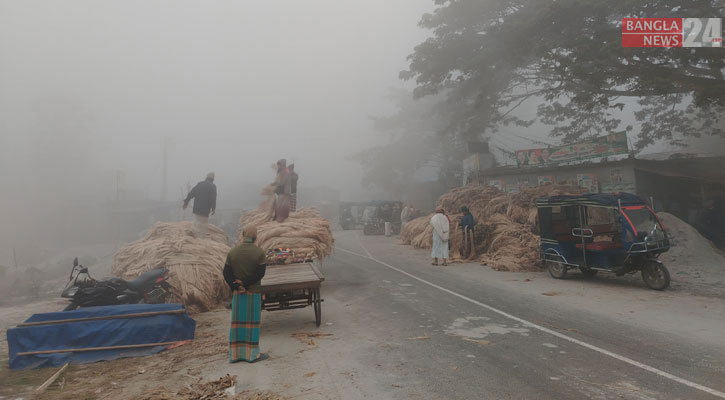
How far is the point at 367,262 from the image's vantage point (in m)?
14.1

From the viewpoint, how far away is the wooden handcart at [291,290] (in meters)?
5.85

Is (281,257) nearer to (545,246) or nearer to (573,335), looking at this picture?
(573,335)

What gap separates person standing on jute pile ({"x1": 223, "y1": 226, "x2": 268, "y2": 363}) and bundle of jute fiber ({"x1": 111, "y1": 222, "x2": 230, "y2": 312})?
316 cm

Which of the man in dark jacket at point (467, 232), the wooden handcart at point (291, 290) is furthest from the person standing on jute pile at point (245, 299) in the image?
the man in dark jacket at point (467, 232)

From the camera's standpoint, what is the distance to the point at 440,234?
43.1 ft

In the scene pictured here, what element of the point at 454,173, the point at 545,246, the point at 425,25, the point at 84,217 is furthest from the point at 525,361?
the point at 84,217

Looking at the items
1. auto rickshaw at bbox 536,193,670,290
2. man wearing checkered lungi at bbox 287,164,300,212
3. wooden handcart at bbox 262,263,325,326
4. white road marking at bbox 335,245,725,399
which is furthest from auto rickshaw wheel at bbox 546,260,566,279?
man wearing checkered lungi at bbox 287,164,300,212

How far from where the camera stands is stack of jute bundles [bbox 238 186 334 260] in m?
8.41

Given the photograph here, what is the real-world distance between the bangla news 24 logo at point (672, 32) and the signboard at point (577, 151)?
23.3 ft

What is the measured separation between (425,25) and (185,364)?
2180cm

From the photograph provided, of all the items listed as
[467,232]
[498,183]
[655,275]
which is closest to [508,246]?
[467,232]

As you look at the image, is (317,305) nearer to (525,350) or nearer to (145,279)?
(525,350)

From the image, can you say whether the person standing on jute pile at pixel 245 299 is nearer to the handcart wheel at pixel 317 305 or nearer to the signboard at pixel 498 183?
the handcart wheel at pixel 317 305

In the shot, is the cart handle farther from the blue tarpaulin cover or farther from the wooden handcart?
the blue tarpaulin cover
